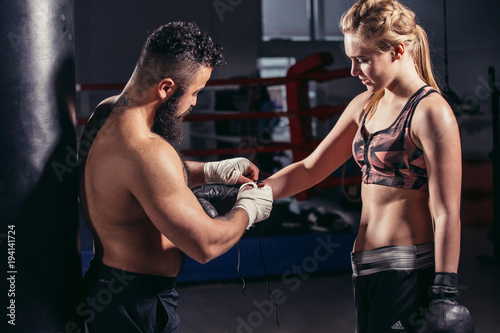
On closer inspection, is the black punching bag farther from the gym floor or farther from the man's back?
the gym floor

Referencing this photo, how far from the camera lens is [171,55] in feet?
4.43

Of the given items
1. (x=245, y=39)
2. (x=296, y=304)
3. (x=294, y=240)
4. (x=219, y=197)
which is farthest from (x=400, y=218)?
(x=245, y=39)

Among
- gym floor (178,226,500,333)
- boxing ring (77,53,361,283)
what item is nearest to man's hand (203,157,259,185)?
gym floor (178,226,500,333)

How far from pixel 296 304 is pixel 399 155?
2.21 metres

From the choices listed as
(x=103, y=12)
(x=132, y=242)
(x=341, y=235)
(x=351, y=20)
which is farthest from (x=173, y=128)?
(x=103, y=12)

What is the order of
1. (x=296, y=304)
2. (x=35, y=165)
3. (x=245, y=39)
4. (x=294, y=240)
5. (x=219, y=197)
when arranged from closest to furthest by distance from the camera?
1. (x=35, y=165)
2. (x=219, y=197)
3. (x=296, y=304)
4. (x=294, y=240)
5. (x=245, y=39)

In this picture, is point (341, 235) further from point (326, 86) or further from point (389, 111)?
point (326, 86)

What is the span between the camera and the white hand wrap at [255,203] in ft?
5.00

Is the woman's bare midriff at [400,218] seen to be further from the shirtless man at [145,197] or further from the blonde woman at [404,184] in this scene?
the shirtless man at [145,197]

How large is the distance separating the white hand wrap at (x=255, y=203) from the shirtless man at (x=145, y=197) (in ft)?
0.29

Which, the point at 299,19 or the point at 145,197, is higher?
the point at 299,19

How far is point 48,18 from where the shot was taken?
123cm

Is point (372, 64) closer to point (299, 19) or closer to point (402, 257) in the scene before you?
point (402, 257)

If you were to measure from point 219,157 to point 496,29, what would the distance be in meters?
3.67
